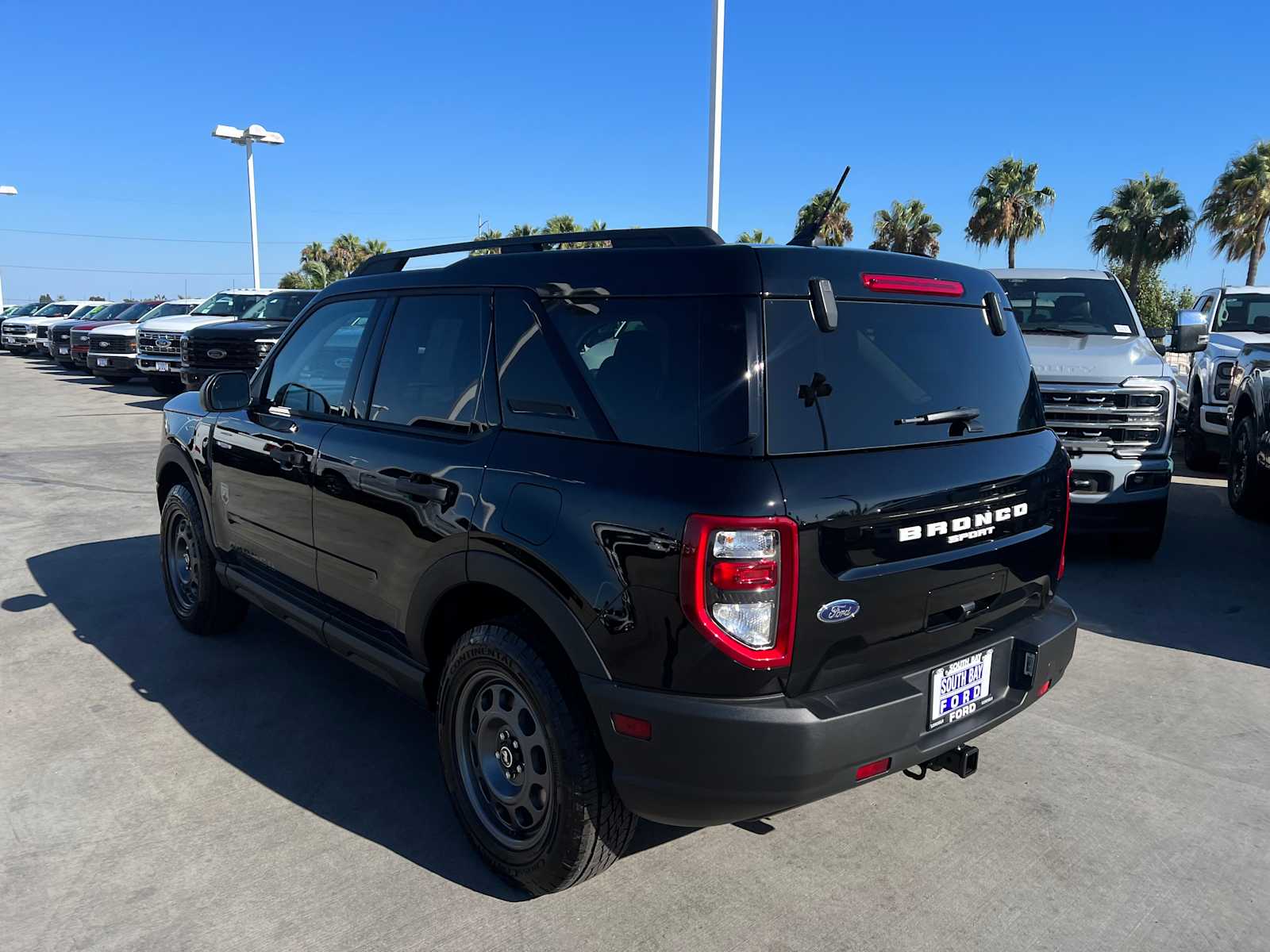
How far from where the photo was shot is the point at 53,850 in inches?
122

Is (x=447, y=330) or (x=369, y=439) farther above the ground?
(x=447, y=330)

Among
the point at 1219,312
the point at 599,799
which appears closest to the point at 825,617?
the point at 599,799

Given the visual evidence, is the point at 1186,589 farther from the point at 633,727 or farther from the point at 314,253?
the point at 314,253

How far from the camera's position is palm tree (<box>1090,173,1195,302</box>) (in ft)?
107

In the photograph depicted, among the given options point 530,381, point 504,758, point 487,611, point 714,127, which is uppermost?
point 714,127

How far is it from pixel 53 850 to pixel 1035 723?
12.5 feet

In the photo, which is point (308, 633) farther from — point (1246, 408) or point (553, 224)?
point (553, 224)

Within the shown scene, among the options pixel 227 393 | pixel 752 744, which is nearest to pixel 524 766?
pixel 752 744

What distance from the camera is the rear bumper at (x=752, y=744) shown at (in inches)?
91.9

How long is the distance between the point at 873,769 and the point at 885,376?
3.59ft

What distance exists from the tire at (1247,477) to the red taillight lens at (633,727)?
6996 mm

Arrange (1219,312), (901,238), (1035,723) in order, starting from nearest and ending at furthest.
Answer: (1035,723), (1219,312), (901,238)

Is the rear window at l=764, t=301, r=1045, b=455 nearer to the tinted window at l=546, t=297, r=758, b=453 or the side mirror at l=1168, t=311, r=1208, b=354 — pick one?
the tinted window at l=546, t=297, r=758, b=453

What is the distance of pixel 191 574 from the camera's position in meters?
5.02
